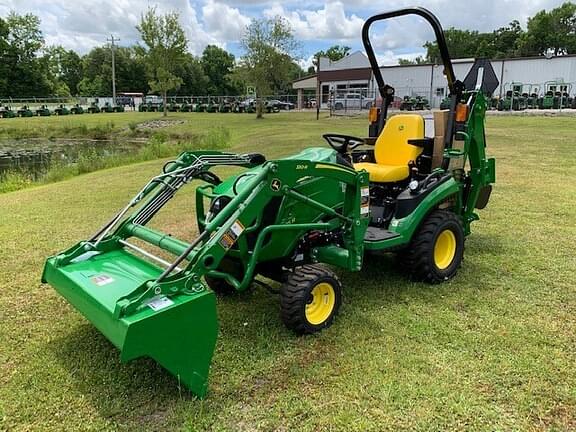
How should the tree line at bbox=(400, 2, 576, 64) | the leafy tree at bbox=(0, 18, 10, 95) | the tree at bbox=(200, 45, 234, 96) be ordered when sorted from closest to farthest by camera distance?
the leafy tree at bbox=(0, 18, 10, 95) → the tree line at bbox=(400, 2, 576, 64) → the tree at bbox=(200, 45, 234, 96)

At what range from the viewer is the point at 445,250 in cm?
459

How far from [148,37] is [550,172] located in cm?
3404

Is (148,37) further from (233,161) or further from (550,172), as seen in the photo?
(233,161)

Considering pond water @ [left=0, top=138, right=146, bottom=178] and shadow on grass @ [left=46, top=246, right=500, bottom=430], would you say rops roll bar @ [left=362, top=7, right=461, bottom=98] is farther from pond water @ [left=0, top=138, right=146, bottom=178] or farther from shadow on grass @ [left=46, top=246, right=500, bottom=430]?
pond water @ [left=0, top=138, right=146, bottom=178]

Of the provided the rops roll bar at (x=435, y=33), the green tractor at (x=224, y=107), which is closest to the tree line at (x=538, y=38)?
the green tractor at (x=224, y=107)

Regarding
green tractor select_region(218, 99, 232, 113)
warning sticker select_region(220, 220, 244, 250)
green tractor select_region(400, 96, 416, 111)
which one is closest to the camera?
warning sticker select_region(220, 220, 244, 250)

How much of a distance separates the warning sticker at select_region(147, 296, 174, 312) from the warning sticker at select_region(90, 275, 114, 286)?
0.53 meters

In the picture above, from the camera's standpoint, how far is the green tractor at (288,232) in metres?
2.73

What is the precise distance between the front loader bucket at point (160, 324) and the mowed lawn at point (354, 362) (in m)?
0.25

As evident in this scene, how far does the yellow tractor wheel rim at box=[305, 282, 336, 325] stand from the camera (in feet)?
11.5

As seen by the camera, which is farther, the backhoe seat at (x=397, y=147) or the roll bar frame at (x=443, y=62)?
the backhoe seat at (x=397, y=147)

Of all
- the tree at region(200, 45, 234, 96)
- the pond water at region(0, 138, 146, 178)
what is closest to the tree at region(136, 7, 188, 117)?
the pond water at region(0, 138, 146, 178)

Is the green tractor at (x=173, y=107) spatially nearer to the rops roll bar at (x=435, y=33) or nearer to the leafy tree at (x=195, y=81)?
the leafy tree at (x=195, y=81)

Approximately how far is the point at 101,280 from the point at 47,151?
22073mm
